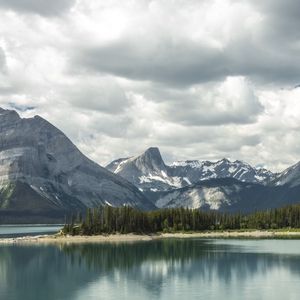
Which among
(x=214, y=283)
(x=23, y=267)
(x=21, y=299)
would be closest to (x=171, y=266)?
(x=214, y=283)

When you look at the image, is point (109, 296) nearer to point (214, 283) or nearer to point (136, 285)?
point (136, 285)

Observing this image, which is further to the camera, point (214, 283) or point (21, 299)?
point (214, 283)

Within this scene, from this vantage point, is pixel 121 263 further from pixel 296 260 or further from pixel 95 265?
pixel 296 260

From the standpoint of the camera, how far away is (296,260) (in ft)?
536

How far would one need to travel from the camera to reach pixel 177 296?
10375 centimetres

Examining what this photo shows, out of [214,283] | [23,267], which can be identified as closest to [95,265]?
[23,267]

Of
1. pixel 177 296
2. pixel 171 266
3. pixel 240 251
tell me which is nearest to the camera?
pixel 177 296

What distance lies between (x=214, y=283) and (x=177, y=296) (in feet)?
71.0

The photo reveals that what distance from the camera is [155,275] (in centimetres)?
13850

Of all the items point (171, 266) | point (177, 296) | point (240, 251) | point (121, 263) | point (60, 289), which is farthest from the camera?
point (240, 251)

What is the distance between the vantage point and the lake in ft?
358

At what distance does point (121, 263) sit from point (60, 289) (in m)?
51.5

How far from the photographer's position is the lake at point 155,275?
358 ft

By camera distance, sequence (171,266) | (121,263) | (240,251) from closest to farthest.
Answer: (171,266) < (121,263) < (240,251)
